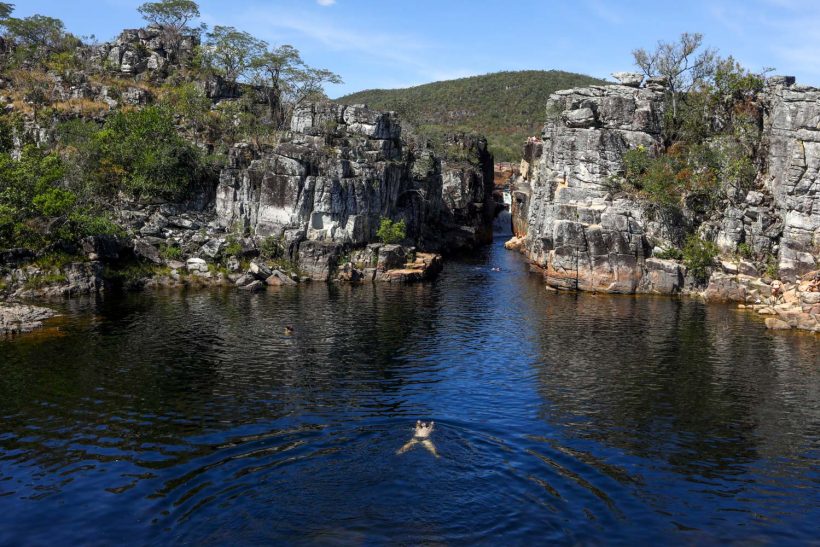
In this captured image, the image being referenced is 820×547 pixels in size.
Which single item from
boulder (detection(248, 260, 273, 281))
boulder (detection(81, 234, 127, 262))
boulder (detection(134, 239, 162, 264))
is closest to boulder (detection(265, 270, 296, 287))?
boulder (detection(248, 260, 273, 281))

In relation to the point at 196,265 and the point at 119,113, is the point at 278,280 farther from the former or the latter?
the point at 119,113

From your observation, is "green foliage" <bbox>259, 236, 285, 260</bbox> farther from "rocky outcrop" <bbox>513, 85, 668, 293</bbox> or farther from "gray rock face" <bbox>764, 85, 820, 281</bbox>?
"gray rock face" <bbox>764, 85, 820, 281</bbox>

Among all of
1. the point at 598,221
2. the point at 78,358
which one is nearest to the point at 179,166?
the point at 78,358

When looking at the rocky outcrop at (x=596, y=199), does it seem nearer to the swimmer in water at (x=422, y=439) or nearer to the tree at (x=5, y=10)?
the swimmer in water at (x=422, y=439)

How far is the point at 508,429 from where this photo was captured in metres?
35.9

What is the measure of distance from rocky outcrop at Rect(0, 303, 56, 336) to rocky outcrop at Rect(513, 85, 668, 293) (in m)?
55.6

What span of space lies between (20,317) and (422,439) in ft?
138

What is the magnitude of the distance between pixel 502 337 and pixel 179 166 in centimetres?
5731

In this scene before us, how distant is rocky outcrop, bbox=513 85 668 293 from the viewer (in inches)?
3125

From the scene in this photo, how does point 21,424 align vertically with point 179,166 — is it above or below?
below

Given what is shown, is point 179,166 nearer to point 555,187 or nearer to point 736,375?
→ point 555,187

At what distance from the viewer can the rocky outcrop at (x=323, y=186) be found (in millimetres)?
89875

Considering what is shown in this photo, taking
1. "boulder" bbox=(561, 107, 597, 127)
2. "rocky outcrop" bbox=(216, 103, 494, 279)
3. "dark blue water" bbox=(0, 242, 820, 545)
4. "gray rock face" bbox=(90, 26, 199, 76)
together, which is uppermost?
"gray rock face" bbox=(90, 26, 199, 76)

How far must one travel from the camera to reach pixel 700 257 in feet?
248
